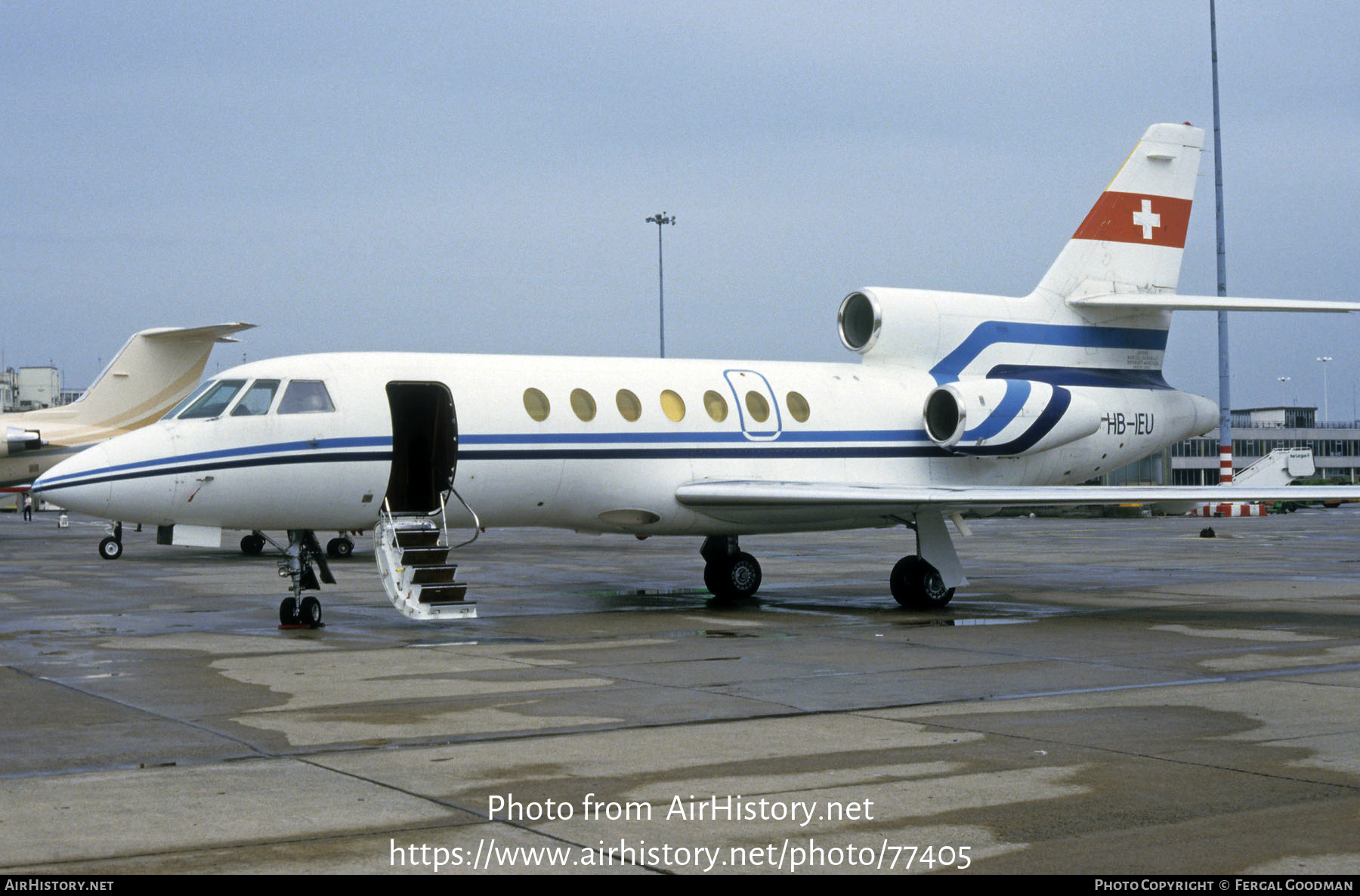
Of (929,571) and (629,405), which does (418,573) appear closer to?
(629,405)

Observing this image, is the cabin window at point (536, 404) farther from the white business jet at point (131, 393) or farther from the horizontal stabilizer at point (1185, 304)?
the white business jet at point (131, 393)

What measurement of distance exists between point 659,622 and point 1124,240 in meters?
9.88

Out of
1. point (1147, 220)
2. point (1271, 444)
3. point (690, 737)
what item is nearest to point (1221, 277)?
point (1147, 220)

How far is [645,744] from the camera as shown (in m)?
8.16

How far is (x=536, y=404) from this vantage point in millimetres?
16281

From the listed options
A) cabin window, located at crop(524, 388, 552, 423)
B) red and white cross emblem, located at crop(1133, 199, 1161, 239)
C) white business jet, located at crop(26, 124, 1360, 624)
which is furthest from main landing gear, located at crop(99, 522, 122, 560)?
red and white cross emblem, located at crop(1133, 199, 1161, 239)

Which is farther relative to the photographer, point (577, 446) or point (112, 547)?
point (112, 547)

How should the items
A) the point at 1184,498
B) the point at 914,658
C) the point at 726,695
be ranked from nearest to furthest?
the point at 726,695 < the point at 914,658 < the point at 1184,498

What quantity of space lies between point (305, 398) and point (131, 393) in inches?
1038

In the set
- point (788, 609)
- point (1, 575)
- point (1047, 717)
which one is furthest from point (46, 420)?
point (1047, 717)

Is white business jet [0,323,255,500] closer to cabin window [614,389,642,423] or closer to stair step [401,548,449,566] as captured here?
cabin window [614,389,642,423]

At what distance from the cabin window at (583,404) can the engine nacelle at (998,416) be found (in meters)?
5.13

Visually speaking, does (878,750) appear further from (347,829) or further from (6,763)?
(6,763)

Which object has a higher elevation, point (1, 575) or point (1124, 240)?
point (1124, 240)
